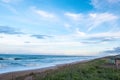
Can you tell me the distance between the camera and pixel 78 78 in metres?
12.6

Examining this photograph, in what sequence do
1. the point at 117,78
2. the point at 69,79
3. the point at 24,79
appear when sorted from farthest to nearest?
1. the point at 24,79
2. the point at 117,78
3. the point at 69,79

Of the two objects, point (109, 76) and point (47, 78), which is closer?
point (47, 78)

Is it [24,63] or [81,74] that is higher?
[24,63]

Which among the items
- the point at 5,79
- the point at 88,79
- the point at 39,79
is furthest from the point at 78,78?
the point at 5,79

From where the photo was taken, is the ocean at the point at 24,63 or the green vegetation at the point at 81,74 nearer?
the green vegetation at the point at 81,74

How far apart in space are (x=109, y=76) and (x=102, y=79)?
4.08 ft

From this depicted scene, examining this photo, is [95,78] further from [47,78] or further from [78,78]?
[47,78]

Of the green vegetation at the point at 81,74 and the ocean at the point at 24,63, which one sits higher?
the ocean at the point at 24,63

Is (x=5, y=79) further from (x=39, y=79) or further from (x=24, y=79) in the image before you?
(x=39, y=79)

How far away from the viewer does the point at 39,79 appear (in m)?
12.4

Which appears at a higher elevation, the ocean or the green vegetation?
the ocean

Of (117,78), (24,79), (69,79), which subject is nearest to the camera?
(69,79)

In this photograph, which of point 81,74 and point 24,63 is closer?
point 81,74

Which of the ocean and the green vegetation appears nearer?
the green vegetation
